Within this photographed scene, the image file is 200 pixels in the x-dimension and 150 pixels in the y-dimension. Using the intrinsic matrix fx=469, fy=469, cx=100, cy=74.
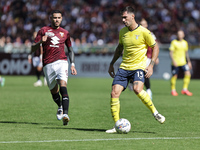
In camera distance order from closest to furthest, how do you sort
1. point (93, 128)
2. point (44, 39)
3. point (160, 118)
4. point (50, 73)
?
point (160, 118), point (93, 128), point (44, 39), point (50, 73)

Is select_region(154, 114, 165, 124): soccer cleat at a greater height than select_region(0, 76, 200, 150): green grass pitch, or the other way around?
select_region(154, 114, 165, 124): soccer cleat

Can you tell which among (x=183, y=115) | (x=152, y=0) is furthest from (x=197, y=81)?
(x=183, y=115)

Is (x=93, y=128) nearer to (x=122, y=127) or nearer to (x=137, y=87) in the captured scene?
(x=122, y=127)

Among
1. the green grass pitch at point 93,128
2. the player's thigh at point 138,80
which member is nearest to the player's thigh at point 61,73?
the green grass pitch at point 93,128

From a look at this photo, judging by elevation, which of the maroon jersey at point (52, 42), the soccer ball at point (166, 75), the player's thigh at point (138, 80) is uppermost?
the maroon jersey at point (52, 42)

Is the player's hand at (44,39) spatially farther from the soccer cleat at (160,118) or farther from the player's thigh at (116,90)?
the soccer cleat at (160,118)

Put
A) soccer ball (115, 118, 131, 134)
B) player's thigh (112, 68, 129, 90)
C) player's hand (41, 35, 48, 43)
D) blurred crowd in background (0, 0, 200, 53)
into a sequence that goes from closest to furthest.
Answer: soccer ball (115, 118, 131, 134) → player's thigh (112, 68, 129, 90) → player's hand (41, 35, 48, 43) → blurred crowd in background (0, 0, 200, 53)

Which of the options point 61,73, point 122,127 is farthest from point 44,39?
point 122,127

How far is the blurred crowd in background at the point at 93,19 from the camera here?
3034 cm

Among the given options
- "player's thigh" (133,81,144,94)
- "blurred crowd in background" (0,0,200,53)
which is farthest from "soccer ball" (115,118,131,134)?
"blurred crowd in background" (0,0,200,53)

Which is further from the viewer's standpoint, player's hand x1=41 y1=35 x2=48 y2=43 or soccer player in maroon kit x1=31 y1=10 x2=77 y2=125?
soccer player in maroon kit x1=31 y1=10 x2=77 y2=125

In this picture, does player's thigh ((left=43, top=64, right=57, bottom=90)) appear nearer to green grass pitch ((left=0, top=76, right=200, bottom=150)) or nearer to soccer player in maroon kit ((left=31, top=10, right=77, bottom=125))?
soccer player in maroon kit ((left=31, top=10, right=77, bottom=125))

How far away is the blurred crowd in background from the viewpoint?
30344 millimetres

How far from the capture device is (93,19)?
3309 cm
